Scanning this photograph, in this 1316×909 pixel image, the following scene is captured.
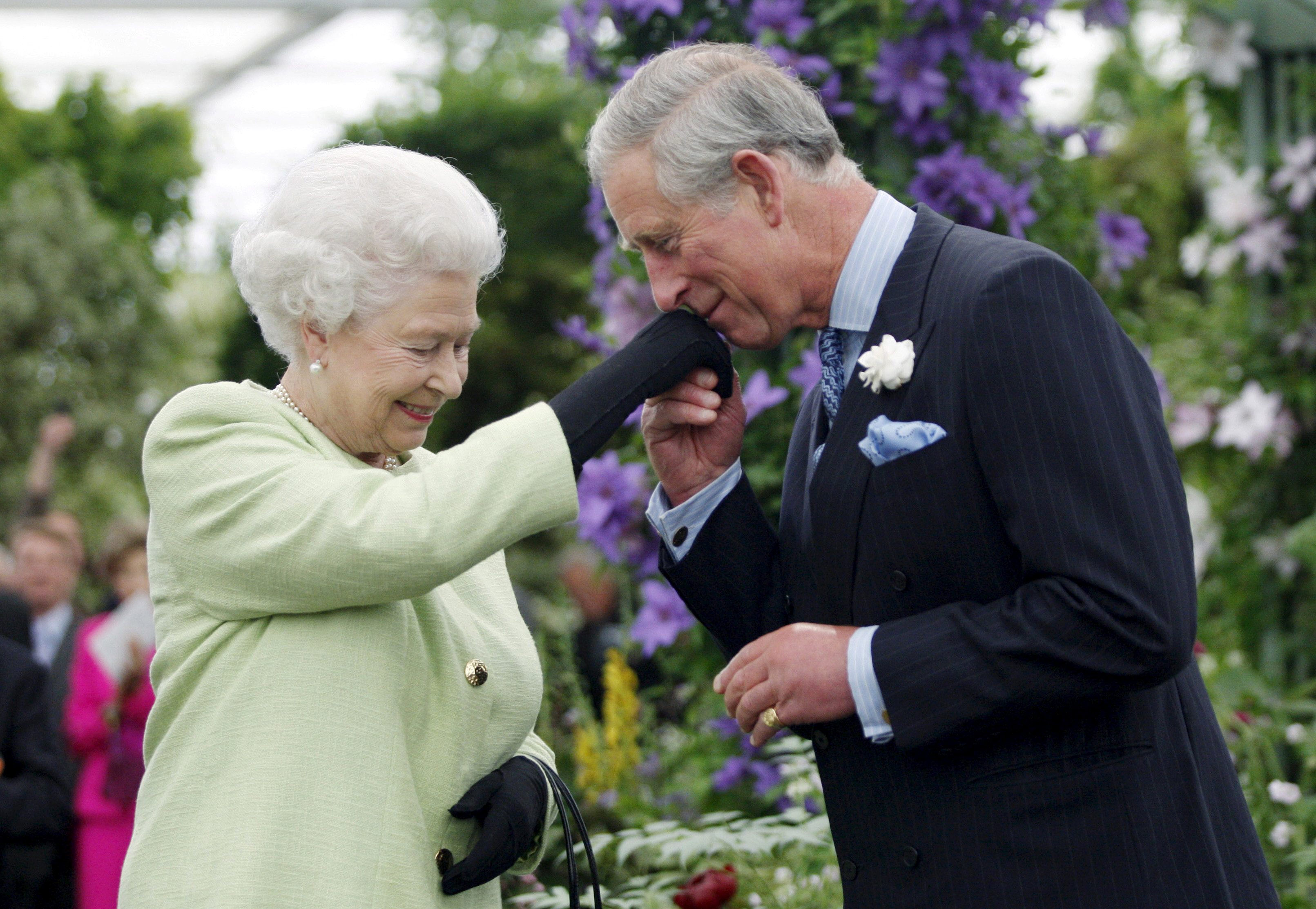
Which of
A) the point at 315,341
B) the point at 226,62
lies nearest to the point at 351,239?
the point at 315,341

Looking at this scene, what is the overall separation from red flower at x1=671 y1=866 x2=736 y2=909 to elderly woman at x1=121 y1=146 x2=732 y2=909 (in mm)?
535

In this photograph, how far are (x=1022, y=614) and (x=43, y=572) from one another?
194 inches

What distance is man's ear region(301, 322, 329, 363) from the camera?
170 cm

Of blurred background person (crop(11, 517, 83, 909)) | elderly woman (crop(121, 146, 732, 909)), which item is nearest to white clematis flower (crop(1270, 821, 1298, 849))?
elderly woman (crop(121, 146, 732, 909))

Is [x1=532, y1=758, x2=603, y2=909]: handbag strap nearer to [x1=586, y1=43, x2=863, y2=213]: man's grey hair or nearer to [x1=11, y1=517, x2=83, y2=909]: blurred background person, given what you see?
[x1=586, y1=43, x2=863, y2=213]: man's grey hair

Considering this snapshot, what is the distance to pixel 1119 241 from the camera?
3.31 metres

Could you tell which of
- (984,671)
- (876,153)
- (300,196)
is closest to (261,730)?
(300,196)

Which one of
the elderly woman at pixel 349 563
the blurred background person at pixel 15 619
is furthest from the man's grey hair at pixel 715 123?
the blurred background person at pixel 15 619

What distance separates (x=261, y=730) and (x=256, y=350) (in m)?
6.31

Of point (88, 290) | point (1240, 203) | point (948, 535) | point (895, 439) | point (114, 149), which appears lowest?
point (948, 535)

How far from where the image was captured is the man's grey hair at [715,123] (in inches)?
69.1

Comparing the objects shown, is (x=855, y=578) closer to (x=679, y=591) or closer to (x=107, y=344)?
(x=679, y=591)

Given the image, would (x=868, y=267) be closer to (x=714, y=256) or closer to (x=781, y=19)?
(x=714, y=256)

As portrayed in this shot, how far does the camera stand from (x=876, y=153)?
3137 mm
